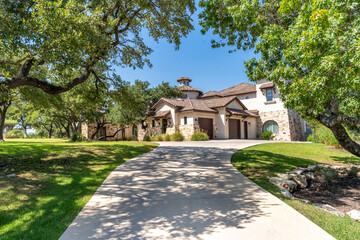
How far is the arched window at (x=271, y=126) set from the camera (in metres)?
26.9

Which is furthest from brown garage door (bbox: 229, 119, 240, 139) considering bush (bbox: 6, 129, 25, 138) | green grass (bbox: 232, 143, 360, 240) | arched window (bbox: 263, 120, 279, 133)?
bush (bbox: 6, 129, 25, 138)

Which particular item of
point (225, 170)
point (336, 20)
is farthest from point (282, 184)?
point (336, 20)

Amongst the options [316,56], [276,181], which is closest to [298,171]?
[276,181]

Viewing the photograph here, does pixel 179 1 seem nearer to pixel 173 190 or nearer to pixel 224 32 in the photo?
pixel 224 32

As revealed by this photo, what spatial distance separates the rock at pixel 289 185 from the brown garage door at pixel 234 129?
64.4 ft

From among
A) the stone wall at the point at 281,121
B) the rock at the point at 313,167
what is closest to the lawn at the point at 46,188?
the rock at the point at 313,167

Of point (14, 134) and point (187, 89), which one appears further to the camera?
point (14, 134)

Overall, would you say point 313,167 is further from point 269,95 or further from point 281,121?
point 269,95

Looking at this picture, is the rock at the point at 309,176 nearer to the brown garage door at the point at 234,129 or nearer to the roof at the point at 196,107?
the roof at the point at 196,107

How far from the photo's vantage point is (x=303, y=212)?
450 centimetres

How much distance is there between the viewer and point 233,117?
88.1 ft

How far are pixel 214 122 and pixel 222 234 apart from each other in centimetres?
2328

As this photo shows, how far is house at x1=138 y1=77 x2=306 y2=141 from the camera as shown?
82.9 feet

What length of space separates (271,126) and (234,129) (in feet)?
15.3
